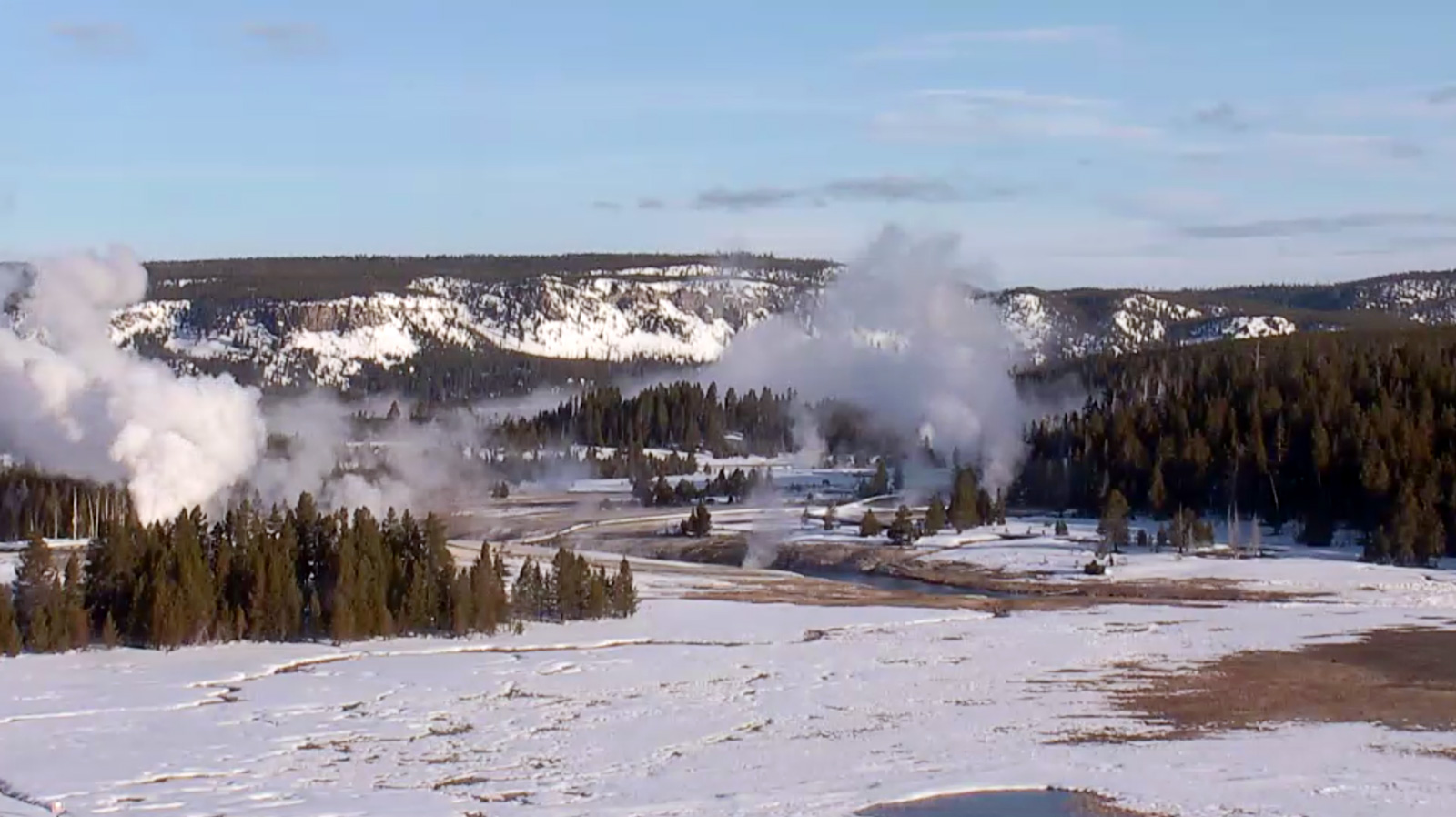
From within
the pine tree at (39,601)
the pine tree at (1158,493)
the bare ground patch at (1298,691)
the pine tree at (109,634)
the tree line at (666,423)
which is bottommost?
the bare ground patch at (1298,691)

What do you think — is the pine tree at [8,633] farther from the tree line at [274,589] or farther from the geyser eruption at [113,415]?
the geyser eruption at [113,415]

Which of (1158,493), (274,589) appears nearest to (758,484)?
(1158,493)

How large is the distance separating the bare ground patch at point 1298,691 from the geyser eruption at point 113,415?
2258 inches

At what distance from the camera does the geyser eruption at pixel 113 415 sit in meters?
95.8

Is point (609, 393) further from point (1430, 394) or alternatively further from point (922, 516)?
point (1430, 394)

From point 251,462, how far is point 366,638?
49.5 metres

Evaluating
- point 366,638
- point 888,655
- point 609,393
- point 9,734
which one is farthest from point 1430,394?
point 609,393

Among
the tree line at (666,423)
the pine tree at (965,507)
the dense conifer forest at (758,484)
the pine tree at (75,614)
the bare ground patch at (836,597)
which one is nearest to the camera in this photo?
the pine tree at (75,614)

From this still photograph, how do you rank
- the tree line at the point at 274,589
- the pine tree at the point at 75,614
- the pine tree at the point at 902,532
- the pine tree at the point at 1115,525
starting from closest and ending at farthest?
the pine tree at the point at 75,614 < the tree line at the point at 274,589 < the pine tree at the point at 1115,525 < the pine tree at the point at 902,532

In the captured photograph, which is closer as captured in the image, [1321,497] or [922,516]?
[1321,497]

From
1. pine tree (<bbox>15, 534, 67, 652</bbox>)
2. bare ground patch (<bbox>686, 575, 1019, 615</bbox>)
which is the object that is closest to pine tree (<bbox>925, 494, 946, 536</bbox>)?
bare ground patch (<bbox>686, 575, 1019, 615</bbox>)

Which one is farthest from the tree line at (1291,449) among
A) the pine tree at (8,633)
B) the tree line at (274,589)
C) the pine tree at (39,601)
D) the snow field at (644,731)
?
the pine tree at (8,633)

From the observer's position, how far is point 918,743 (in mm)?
39281

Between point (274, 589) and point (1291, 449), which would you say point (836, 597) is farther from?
point (1291, 449)
